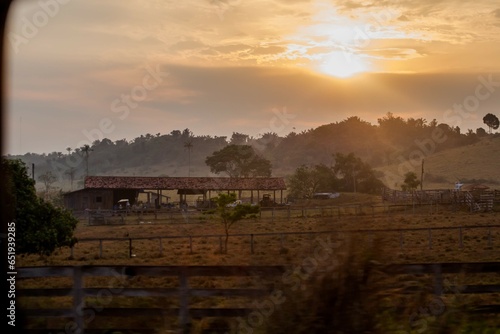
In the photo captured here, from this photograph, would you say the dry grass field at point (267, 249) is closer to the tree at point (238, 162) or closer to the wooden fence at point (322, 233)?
the wooden fence at point (322, 233)

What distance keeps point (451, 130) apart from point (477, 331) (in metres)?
173

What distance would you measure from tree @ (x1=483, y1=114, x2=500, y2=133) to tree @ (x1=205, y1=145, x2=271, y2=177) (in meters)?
75.5

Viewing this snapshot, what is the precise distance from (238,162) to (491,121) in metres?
80.9

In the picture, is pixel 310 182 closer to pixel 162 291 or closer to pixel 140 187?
pixel 140 187

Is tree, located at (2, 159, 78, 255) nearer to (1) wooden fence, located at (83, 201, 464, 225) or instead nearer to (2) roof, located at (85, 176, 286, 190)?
(1) wooden fence, located at (83, 201, 464, 225)

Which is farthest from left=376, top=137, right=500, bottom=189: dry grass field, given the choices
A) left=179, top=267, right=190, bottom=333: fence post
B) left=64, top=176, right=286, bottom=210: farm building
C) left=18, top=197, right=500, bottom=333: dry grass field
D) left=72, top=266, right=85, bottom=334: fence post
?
left=72, top=266, right=85, bottom=334: fence post

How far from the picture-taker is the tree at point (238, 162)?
111562 millimetres

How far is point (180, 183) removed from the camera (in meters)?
72.9

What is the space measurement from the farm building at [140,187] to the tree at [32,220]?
159 feet

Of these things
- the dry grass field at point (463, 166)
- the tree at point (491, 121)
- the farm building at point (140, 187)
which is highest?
the tree at point (491, 121)

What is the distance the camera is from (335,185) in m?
88.5

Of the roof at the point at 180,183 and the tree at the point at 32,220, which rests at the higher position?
the roof at the point at 180,183

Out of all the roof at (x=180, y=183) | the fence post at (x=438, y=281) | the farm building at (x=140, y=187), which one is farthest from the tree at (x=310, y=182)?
the fence post at (x=438, y=281)

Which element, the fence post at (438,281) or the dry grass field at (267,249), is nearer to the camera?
the dry grass field at (267,249)
